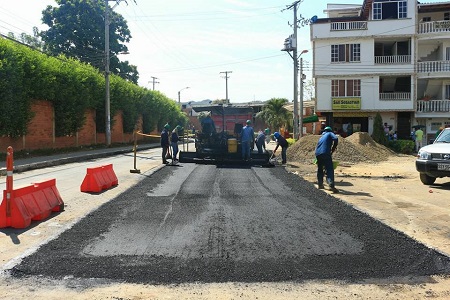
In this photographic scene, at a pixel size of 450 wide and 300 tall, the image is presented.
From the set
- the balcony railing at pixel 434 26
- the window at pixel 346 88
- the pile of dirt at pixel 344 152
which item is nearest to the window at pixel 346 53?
the window at pixel 346 88

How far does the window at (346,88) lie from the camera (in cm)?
3559

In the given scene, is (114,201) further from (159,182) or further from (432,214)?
(432,214)

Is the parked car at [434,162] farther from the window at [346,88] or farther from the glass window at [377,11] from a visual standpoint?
the glass window at [377,11]

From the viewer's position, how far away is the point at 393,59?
116 feet

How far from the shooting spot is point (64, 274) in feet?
16.6

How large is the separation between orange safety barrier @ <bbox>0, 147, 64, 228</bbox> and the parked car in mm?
A: 10318

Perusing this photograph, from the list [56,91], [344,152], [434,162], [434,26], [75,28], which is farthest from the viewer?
[75,28]

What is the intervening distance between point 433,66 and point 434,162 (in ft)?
84.1

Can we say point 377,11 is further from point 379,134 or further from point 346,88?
point 379,134

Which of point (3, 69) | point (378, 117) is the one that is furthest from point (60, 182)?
point (378, 117)

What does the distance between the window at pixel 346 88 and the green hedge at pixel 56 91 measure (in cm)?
1770

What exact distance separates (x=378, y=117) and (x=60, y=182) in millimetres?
25170

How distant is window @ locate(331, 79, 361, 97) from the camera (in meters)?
35.6

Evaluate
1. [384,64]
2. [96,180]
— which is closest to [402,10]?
[384,64]
